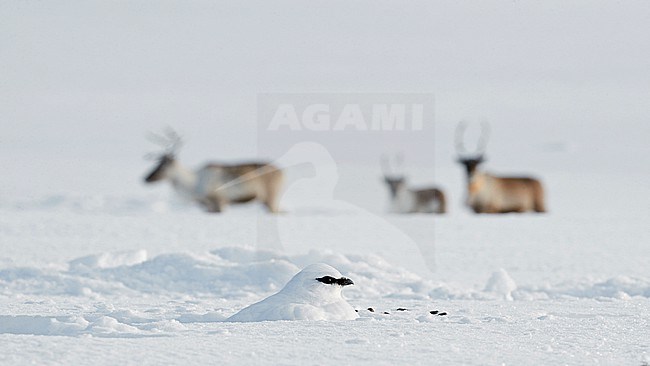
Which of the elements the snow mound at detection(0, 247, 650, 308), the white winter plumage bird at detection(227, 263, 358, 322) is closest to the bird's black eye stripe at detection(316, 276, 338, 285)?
the white winter plumage bird at detection(227, 263, 358, 322)

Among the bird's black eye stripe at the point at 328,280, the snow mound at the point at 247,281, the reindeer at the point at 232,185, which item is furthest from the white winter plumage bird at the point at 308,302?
the reindeer at the point at 232,185

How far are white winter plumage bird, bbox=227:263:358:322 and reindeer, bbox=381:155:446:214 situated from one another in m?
12.5

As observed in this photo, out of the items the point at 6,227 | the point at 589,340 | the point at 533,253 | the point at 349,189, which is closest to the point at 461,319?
the point at 589,340

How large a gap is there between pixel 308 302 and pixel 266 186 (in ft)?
37.8

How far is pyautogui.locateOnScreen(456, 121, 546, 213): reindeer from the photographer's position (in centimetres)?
1644

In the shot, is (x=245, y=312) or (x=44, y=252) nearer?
(x=245, y=312)

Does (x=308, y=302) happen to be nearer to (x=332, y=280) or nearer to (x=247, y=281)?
(x=332, y=280)

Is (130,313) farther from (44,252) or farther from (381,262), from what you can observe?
(44,252)

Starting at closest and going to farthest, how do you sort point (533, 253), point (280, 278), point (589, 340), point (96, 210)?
1. point (589, 340)
2. point (280, 278)
3. point (533, 253)
4. point (96, 210)

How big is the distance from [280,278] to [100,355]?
11.1 ft

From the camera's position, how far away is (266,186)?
1641cm

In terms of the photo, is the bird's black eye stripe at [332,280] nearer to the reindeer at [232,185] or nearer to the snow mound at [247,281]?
the snow mound at [247,281]

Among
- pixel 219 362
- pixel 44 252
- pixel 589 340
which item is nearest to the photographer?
pixel 219 362

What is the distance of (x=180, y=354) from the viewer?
3.74m
